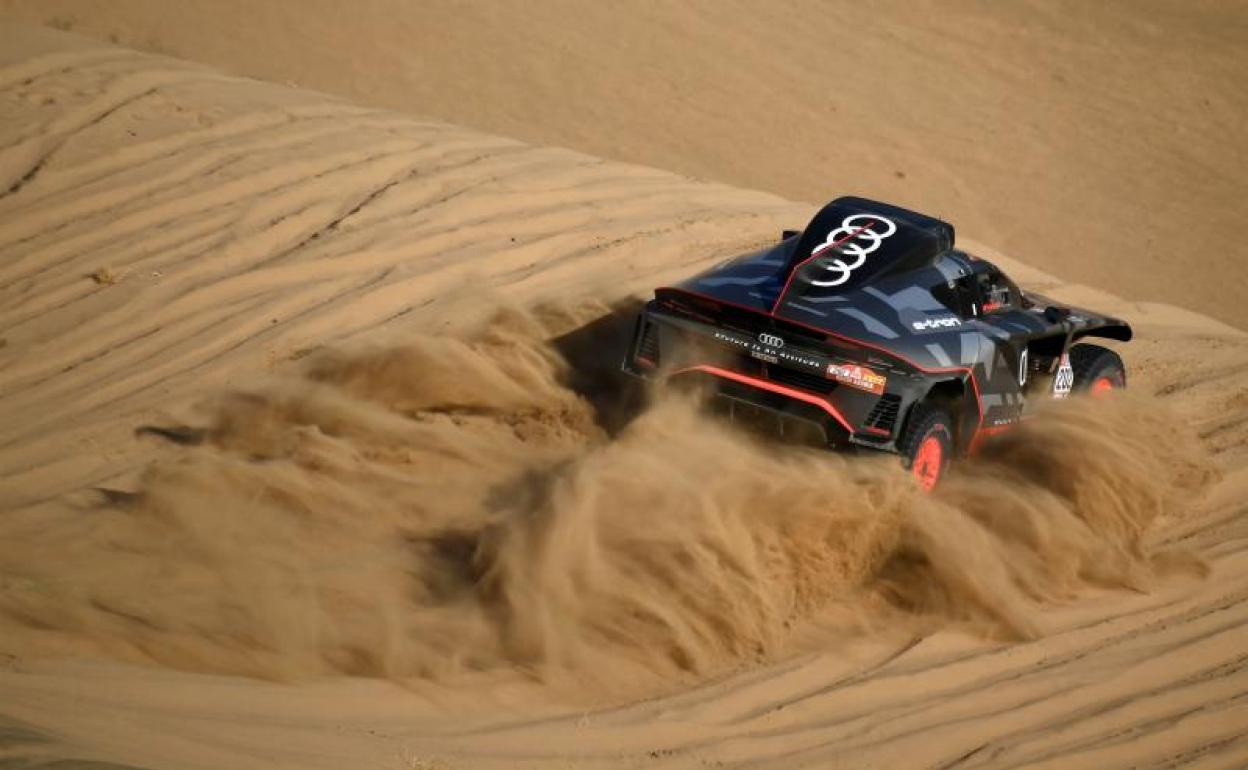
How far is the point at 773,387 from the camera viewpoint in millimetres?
6949

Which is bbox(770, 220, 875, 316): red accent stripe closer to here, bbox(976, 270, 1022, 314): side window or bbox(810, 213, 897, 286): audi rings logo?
bbox(810, 213, 897, 286): audi rings logo

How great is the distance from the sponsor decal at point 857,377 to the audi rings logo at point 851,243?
54cm

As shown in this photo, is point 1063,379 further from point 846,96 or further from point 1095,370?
point 846,96

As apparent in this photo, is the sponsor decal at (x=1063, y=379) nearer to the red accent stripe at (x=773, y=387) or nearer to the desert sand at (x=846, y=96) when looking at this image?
the red accent stripe at (x=773, y=387)

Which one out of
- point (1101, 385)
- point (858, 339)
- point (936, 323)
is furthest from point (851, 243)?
point (1101, 385)

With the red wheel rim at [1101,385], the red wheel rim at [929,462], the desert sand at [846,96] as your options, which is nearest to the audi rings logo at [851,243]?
the red wheel rim at [929,462]

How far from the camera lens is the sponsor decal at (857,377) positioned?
270 inches

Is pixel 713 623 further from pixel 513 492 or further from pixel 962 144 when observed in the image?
pixel 962 144

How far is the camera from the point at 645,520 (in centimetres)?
615

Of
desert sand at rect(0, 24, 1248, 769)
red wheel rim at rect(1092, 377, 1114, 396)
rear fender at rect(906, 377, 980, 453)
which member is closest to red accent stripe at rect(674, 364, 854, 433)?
desert sand at rect(0, 24, 1248, 769)

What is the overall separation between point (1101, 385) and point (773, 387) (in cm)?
285

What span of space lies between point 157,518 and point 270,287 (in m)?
3.21

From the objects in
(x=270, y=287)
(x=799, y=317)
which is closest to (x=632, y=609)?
(x=799, y=317)

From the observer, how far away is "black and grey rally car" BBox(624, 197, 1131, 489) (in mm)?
6895
